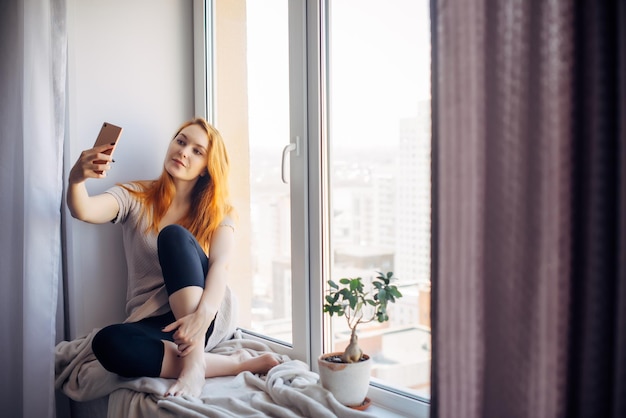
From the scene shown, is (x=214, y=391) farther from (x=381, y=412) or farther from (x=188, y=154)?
(x=188, y=154)

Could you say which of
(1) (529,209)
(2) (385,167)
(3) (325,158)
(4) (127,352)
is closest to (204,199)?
(3) (325,158)

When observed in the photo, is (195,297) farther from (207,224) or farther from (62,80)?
(62,80)

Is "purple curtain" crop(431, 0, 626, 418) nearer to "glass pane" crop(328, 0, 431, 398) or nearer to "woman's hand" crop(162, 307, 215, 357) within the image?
"glass pane" crop(328, 0, 431, 398)

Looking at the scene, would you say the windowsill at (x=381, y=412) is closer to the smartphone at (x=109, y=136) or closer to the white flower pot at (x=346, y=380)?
the white flower pot at (x=346, y=380)

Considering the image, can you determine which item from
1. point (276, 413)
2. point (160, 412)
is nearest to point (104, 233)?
point (160, 412)

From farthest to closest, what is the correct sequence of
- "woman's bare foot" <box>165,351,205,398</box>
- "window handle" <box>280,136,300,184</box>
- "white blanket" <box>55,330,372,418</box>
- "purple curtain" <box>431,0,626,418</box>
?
"window handle" <box>280,136,300,184</box>, "woman's bare foot" <box>165,351,205,398</box>, "white blanket" <box>55,330,372,418</box>, "purple curtain" <box>431,0,626,418</box>

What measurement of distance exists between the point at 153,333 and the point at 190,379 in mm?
200

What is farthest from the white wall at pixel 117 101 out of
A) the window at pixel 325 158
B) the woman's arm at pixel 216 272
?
the woman's arm at pixel 216 272

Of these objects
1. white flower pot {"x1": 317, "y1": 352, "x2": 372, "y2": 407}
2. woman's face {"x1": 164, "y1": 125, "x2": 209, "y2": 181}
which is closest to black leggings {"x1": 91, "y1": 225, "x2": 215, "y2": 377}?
woman's face {"x1": 164, "y1": 125, "x2": 209, "y2": 181}

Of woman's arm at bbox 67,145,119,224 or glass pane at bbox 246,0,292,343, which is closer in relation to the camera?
woman's arm at bbox 67,145,119,224

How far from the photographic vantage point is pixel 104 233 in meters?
2.01

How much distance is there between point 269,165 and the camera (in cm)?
189

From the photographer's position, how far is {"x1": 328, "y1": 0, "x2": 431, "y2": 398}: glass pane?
1402mm

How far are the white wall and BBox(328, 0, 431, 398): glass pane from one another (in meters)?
0.81
